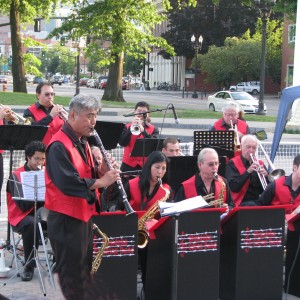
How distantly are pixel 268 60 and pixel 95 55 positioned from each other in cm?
3345

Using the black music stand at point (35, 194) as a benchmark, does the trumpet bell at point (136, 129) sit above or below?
above

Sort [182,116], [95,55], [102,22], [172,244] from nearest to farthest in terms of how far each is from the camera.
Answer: [172,244], [182,116], [102,22], [95,55]

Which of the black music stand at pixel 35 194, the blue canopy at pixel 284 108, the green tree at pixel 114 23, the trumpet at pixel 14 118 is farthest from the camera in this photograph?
the green tree at pixel 114 23

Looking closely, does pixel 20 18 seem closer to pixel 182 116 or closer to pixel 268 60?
pixel 182 116

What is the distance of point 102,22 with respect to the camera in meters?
35.3

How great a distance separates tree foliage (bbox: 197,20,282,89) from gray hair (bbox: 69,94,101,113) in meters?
57.8

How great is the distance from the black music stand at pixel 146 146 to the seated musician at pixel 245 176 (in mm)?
1191

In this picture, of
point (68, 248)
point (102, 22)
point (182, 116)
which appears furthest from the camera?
point (102, 22)

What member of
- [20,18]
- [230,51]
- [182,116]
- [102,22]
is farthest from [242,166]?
[230,51]

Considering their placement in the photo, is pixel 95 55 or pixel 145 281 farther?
pixel 95 55

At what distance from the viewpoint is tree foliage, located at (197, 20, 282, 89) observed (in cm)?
6284

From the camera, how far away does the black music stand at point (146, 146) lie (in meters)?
9.77

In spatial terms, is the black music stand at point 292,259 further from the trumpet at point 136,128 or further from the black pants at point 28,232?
the trumpet at point 136,128

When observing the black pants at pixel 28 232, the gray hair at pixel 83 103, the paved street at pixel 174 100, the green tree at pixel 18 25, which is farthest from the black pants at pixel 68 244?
the paved street at pixel 174 100
